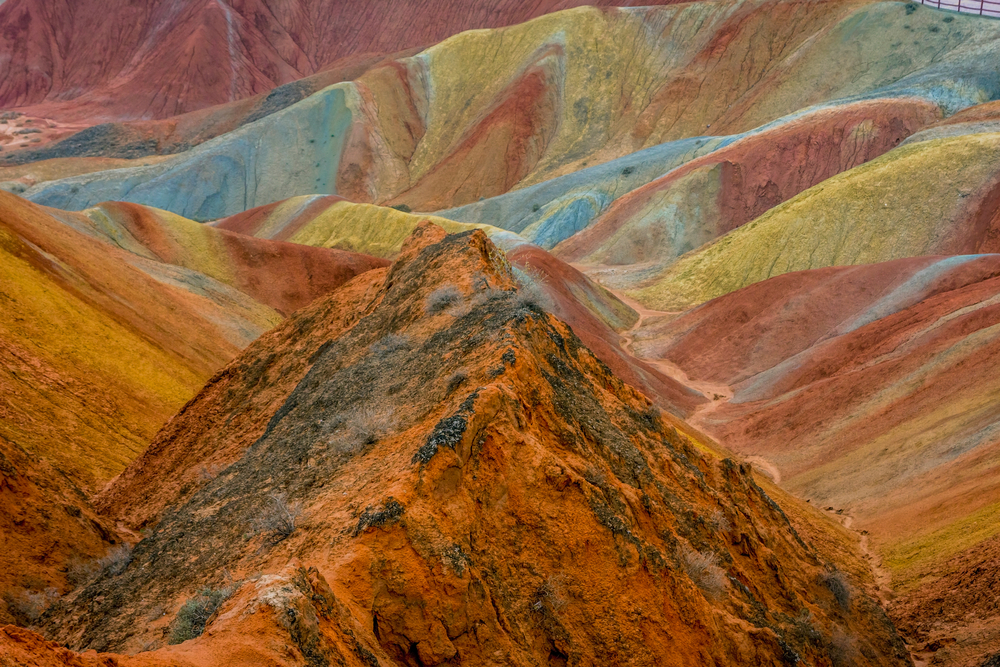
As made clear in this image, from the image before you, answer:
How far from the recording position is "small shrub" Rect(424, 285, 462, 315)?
13.2m

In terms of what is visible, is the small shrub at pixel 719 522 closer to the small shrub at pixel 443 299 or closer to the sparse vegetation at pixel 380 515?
the small shrub at pixel 443 299

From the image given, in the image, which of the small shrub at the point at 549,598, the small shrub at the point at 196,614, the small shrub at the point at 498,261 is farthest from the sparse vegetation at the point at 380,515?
the small shrub at the point at 498,261

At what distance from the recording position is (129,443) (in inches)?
786

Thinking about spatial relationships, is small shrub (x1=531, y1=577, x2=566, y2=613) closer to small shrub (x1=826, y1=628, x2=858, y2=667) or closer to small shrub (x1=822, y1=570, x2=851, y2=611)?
small shrub (x1=826, y1=628, x2=858, y2=667)

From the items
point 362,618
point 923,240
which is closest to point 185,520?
point 362,618

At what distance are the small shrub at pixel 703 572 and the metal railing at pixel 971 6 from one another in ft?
267

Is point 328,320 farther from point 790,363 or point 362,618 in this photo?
point 790,363

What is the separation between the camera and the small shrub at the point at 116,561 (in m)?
10.9

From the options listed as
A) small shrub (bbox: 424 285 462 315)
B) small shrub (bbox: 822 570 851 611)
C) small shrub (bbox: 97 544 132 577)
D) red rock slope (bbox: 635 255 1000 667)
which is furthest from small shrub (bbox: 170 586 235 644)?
red rock slope (bbox: 635 255 1000 667)

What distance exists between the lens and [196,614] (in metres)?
7.60

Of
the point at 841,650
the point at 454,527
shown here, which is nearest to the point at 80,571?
the point at 454,527

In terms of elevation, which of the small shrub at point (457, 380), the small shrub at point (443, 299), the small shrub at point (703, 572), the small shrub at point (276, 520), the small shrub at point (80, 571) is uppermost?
the small shrub at point (443, 299)

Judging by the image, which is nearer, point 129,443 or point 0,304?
point 129,443

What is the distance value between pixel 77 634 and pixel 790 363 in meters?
37.9
